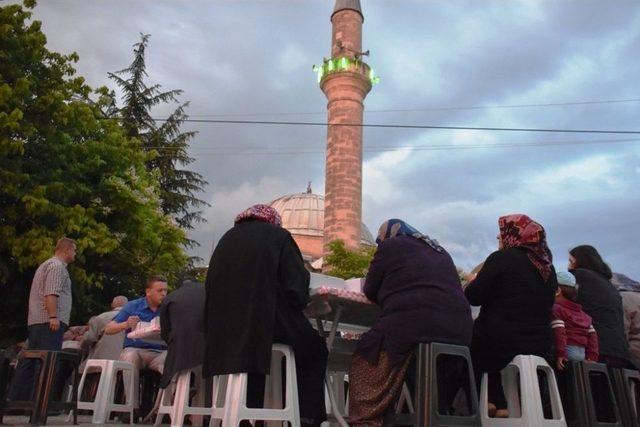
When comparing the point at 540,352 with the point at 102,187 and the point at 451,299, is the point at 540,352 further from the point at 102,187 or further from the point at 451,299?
the point at 102,187

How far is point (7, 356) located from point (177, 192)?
21654 millimetres

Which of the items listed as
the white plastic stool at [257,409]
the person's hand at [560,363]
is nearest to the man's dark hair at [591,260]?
the person's hand at [560,363]

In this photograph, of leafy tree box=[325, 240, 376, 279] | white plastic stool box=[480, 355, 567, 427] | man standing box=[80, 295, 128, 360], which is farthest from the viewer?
leafy tree box=[325, 240, 376, 279]

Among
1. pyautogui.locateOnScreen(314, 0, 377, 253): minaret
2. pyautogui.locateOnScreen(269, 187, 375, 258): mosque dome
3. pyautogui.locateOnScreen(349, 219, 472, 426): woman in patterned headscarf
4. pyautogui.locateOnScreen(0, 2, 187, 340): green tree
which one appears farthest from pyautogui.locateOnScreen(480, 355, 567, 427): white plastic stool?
pyautogui.locateOnScreen(269, 187, 375, 258): mosque dome

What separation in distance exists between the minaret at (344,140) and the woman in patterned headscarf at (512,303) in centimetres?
2480

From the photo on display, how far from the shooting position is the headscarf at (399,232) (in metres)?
4.09

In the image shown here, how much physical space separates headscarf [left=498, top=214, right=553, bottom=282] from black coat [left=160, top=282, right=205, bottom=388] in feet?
7.05

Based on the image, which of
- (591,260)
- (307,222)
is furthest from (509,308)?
(307,222)

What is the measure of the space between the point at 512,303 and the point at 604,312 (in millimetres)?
1254

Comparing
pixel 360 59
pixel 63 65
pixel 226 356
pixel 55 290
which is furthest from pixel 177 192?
pixel 226 356

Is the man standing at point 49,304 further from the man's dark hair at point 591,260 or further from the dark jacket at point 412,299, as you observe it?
the man's dark hair at point 591,260

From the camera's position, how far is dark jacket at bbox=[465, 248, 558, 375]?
4.09 metres

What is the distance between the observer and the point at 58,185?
12.8 meters

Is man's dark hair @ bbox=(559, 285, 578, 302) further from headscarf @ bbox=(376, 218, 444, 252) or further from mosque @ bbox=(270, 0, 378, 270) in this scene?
mosque @ bbox=(270, 0, 378, 270)
